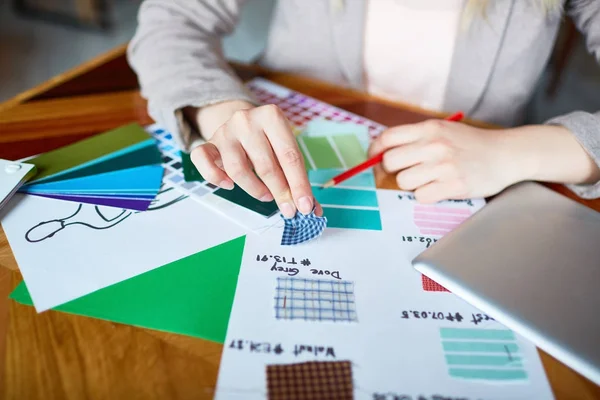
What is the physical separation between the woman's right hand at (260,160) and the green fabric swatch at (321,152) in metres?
0.10

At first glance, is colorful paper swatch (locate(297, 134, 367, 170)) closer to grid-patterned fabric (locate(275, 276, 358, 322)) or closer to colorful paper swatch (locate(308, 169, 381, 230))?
colorful paper swatch (locate(308, 169, 381, 230))

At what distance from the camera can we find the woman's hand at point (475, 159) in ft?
1.84

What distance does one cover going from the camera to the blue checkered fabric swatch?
484mm

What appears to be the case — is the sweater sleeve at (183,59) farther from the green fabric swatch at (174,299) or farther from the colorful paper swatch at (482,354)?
the colorful paper swatch at (482,354)

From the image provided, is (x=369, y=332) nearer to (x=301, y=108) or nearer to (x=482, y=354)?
(x=482, y=354)

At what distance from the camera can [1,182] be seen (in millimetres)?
519

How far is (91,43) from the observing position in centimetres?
220

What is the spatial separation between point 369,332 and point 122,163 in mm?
365

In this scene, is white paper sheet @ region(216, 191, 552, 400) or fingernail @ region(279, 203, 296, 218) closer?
white paper sheet @ region(216, 191, 552, 400)

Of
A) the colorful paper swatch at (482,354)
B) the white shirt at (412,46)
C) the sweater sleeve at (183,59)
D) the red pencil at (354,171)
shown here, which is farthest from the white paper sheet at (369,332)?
the white shirt at (412,46)

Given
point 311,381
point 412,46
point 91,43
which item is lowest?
point 311,381

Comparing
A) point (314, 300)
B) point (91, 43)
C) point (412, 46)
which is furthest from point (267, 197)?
point (91, 43)

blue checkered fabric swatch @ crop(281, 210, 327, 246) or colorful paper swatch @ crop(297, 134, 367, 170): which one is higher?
colorful paper swatch @ crop(297, 134, 367, 170)

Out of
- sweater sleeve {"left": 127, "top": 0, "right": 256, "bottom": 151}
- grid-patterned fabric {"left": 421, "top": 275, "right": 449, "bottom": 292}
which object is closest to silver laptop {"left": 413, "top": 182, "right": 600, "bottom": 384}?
grid-patterned fabric {"left": 421, "top": 275, "right": 449, "bottom": 292}
